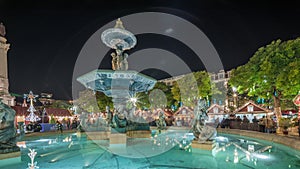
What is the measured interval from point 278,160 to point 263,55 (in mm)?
15625

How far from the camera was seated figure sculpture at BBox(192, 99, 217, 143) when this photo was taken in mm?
9758

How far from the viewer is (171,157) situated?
327 inches

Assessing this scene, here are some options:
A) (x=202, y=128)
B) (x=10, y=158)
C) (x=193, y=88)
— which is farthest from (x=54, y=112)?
(x=202, y=128)

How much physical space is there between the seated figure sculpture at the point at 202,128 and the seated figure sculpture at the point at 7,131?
8.41m

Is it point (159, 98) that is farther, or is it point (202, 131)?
point (159, 98)

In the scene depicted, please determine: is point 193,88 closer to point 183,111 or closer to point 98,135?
point 183,111

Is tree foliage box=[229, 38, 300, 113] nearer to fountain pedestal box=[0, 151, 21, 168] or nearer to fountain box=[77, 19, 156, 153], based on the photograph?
fountain box=[77, 19, 156, 153]

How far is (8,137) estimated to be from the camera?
8.48m

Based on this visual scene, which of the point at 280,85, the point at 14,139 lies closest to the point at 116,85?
the point at 14,139

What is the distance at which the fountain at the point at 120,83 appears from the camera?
39.4ft

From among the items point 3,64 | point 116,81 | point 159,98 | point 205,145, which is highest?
point 3,64

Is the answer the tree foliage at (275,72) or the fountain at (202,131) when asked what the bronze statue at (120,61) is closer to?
the fountain at (202,131)

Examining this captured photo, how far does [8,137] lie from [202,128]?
8985 millimetres

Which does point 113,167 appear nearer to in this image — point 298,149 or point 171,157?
point 171,157
